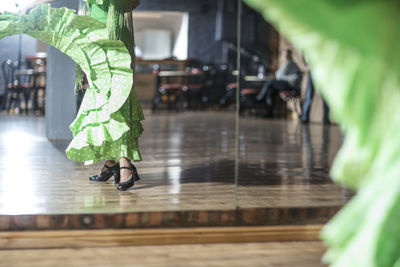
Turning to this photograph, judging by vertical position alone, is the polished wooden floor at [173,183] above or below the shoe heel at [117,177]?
below

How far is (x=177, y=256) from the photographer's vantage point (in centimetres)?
176

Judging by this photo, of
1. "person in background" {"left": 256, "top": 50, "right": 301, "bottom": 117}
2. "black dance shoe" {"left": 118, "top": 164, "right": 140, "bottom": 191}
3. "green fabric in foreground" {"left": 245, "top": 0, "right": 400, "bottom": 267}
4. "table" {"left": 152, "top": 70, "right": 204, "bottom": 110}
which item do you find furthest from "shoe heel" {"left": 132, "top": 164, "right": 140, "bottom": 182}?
"table" {"left": 152, "top": 70, "right": 204, "bottom": 110}

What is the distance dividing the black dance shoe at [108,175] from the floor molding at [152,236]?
55 centimetres

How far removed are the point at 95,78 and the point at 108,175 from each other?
411mm

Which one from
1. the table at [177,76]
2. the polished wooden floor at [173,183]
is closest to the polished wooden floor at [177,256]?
the polished wooden floor at [173,183]

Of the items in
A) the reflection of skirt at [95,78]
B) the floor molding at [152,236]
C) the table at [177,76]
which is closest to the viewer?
the floor molding at [152,236]

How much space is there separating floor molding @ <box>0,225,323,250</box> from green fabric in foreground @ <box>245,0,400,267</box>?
1.17m

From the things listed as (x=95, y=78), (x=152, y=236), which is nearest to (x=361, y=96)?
(x=152, y=236)

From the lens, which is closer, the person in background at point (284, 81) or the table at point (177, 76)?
the person in background at point (284, 81)

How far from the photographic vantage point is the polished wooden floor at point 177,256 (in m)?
1.69

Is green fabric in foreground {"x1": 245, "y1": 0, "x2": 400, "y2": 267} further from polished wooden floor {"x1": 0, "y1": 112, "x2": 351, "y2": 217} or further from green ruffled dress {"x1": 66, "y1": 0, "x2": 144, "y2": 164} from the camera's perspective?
green ruffled dress {"x1": 66, "y1": 0, "x2": 144, "y2": 164}

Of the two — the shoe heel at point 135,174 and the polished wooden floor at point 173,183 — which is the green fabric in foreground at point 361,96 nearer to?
the polished wooden floor at point 173,183

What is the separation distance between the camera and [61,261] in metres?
1.70

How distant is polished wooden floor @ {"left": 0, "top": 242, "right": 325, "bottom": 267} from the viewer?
1.69 metres
